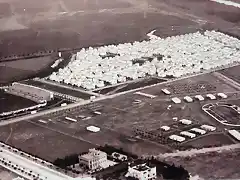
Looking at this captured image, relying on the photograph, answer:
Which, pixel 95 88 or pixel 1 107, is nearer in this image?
pixel 1 107

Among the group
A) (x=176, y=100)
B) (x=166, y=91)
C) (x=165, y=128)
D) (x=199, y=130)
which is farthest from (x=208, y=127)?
(x=166, y=91)

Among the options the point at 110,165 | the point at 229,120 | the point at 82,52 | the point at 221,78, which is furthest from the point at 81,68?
the point at 110,165

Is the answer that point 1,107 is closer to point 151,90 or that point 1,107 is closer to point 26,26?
point 151,90

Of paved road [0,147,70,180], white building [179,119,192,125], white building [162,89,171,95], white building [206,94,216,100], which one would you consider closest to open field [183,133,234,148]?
white building [179,119,192,125]

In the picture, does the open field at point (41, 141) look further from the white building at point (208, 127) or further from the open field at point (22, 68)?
the open field at point (22, 68)

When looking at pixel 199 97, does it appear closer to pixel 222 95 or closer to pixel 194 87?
pixel 222 95
